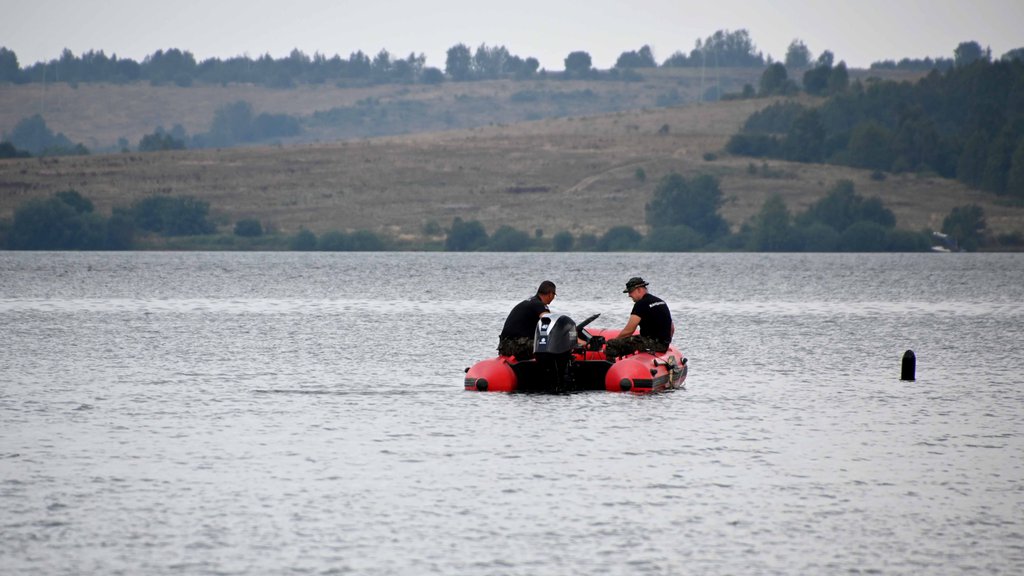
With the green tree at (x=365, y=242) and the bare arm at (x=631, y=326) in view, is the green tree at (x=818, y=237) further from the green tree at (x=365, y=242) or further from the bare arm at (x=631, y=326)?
the bare arm at (x=631, y=326)

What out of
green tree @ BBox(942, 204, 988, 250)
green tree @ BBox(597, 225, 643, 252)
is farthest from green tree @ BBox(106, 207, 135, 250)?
green tree @ BBox(942, 204, 988, 250)

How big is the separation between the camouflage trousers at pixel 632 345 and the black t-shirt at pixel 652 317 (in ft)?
0.56

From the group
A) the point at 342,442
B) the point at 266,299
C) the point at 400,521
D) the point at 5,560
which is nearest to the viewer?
the point at 5,560

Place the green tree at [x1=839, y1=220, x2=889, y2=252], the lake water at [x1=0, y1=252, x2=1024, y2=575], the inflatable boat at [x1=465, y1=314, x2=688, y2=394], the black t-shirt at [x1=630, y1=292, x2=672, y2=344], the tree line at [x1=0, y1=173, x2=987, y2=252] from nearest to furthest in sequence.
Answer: the lake water at [x1=0, y1=252, x2=1024, y2=575]
the inflatable boat at [x1=465, y1=314, x2=688, y2=394]
the black t-shirt at [x1=630, y1=292, x2=672, y2=344]
the tree line at [x1=0, y1=173, x2=987, y2=252]
the green tree at [x1=839, y1=220, x2=889, y2=252]

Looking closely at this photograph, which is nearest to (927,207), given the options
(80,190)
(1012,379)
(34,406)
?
(80,190)

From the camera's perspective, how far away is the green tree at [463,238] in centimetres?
17662

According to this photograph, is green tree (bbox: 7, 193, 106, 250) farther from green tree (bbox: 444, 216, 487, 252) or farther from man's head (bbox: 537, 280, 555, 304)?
man's head (bbox: 537, 280, 555, 304)

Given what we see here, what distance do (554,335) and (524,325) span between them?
85cm

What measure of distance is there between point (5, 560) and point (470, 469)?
27.9 ft

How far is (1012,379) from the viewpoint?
134ft

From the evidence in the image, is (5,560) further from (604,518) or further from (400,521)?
(604,518)

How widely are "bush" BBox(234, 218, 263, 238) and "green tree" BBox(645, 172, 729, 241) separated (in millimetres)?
47595

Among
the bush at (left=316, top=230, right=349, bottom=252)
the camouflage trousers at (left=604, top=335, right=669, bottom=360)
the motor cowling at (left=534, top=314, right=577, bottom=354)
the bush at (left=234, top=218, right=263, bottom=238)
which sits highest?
the motor cowling at (left=534, top=314, right=577, bottom=354)

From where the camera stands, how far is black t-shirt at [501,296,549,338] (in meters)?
32.2
